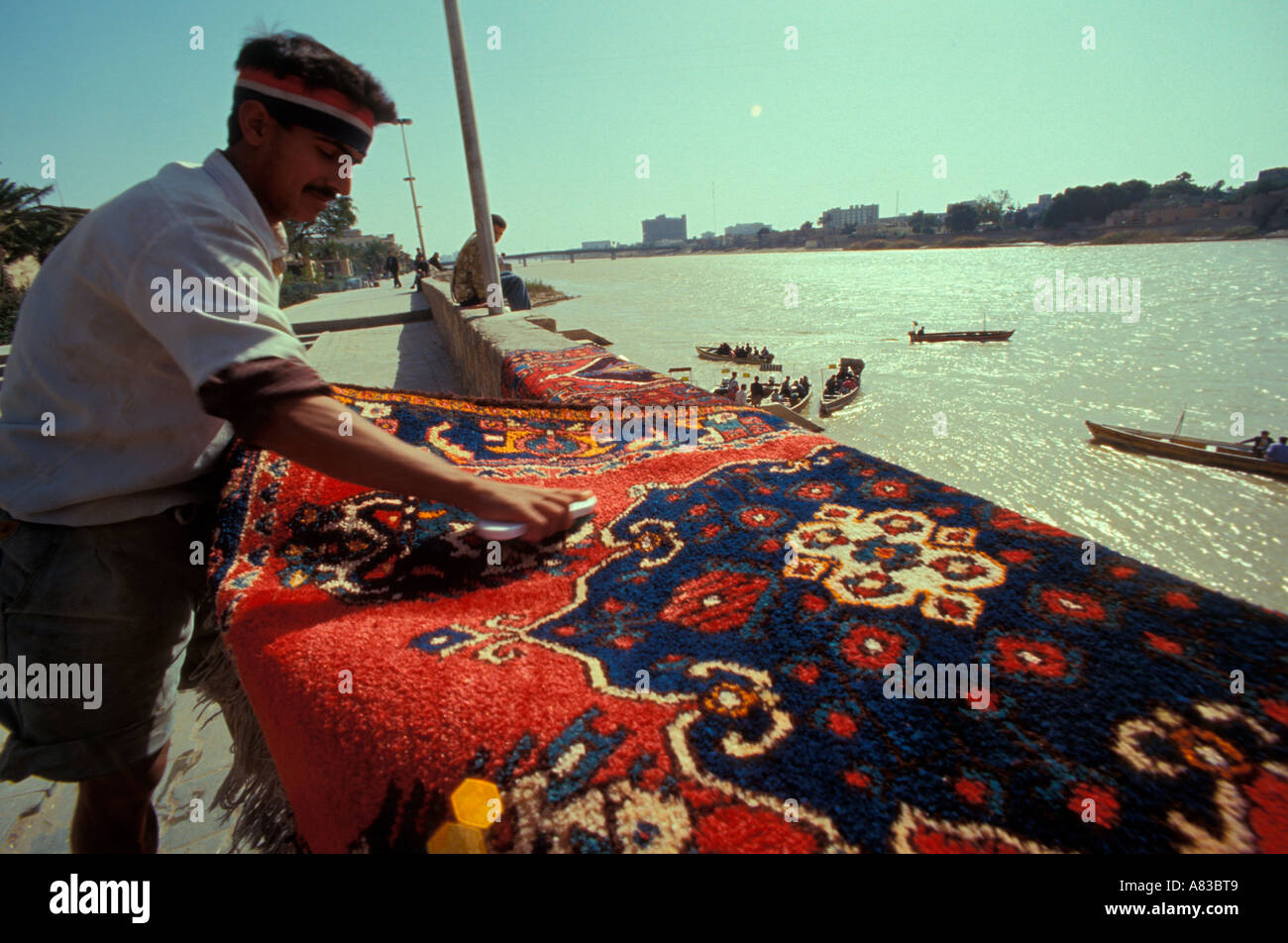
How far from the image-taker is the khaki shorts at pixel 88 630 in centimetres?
140

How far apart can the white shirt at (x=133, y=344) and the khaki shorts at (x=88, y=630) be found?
0.25ft

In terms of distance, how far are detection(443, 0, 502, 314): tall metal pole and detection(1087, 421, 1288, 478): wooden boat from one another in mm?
24616

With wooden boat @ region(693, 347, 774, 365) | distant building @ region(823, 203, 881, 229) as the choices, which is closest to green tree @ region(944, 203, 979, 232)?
distant building @ region(823, 203, 881, 229)

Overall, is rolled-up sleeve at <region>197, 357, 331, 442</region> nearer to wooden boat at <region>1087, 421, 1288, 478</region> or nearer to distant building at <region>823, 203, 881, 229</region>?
wooden boat at <region>1087, 421, 1288, 478</region>

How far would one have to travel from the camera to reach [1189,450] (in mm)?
22062

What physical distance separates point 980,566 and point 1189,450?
27721 mm

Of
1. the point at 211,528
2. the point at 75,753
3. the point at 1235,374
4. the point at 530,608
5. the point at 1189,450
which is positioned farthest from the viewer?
the point at 1235,374

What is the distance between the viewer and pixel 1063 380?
36.6 metres

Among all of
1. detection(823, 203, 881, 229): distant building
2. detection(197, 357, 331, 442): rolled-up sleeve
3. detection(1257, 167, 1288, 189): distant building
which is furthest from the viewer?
detection(823, 203, 881, 229): distant building

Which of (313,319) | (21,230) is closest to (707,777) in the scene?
(313,319)

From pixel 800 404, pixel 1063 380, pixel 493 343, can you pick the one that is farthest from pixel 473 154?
pixel 1063 380

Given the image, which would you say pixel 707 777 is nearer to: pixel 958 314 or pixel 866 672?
pixel 866 672

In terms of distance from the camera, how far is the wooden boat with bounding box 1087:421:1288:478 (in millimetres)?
20469
